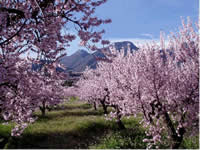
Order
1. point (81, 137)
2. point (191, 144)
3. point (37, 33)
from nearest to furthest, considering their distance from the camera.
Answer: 1. point (37, 33)
2. point (191, 144)
3. point (81, 137)

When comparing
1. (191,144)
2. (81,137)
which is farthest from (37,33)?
(81,137)

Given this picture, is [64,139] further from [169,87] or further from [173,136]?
[169,87]

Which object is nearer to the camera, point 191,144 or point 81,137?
point 191,144

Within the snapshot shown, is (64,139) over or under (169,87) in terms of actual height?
under

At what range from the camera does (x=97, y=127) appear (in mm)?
19688

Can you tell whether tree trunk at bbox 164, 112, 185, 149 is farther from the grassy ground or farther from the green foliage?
the grassy ground

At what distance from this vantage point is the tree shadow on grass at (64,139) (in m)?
14.3

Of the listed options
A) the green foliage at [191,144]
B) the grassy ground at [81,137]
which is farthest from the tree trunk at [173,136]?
the grassy ground at [81,137]

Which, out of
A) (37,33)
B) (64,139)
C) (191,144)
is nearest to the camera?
(37,33)

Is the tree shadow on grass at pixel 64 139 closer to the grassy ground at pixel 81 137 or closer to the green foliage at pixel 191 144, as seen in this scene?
the grassy ground at pixel 81 137

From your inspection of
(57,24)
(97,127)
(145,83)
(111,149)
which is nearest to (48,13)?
(57,24)

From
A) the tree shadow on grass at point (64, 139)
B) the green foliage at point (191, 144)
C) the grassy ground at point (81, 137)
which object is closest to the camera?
the green foliage at point (191, 144)

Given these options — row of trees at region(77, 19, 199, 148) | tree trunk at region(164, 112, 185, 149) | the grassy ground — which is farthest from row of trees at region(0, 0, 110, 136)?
the grassy ground

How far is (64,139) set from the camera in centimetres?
1608
